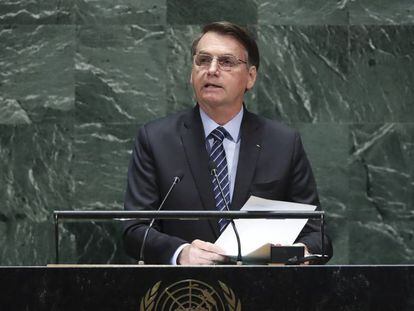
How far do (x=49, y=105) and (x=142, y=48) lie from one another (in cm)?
69

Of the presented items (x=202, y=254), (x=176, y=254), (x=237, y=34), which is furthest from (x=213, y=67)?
(x=202, y=254)

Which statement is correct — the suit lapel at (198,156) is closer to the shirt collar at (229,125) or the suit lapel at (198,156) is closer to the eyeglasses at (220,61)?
the shirt collar at (229,125)

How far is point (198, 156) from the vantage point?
5184 mm

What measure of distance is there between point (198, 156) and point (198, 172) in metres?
0.09

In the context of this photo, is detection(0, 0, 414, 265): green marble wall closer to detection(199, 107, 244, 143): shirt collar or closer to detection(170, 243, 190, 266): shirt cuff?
detection(199, 107, 244, 143): shirt collar

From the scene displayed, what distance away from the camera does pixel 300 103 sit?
23.0 ft

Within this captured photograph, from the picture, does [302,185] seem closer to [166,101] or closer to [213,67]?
[213,67]
